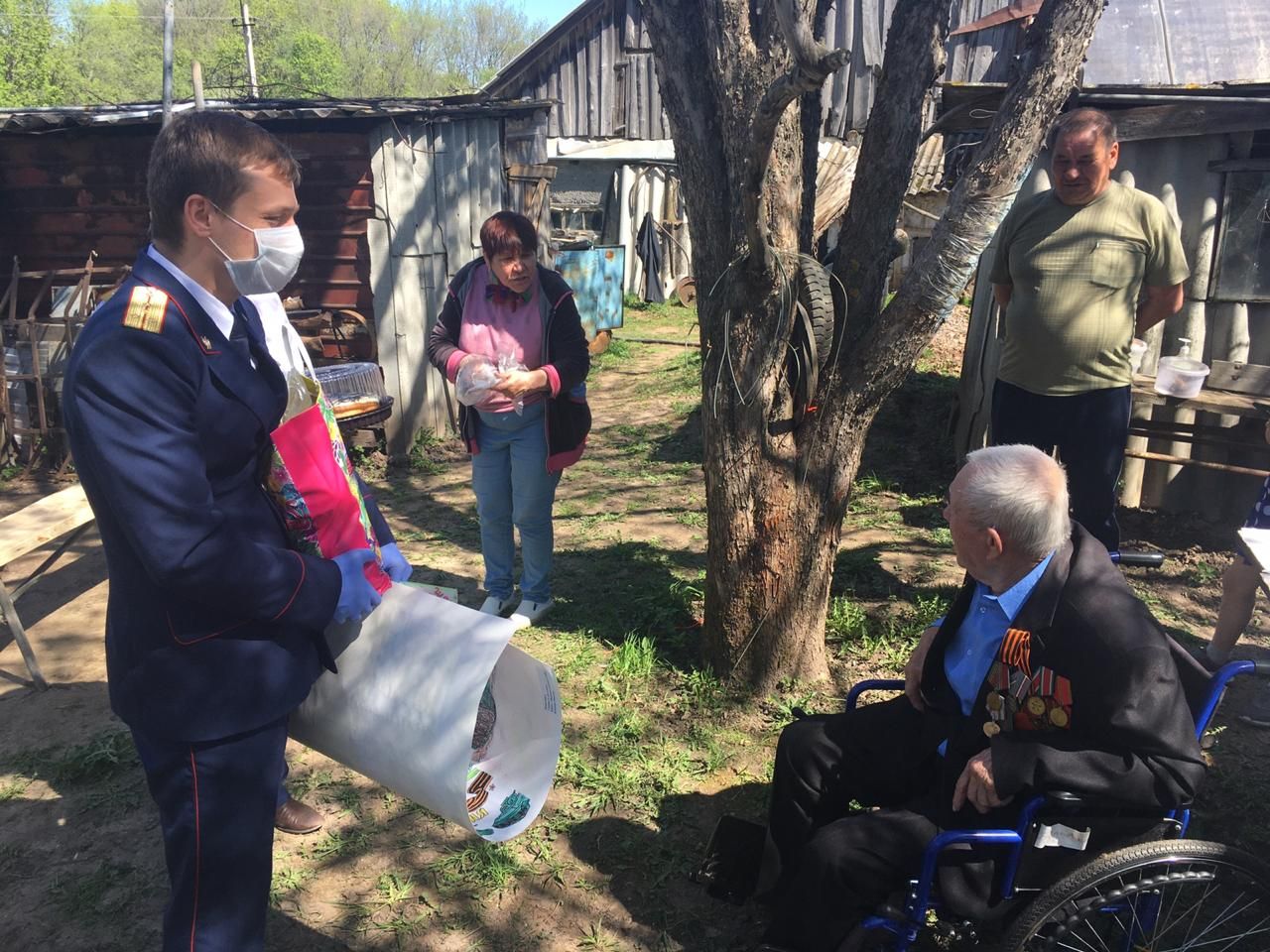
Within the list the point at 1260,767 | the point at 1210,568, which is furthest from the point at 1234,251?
the point at 1260,767

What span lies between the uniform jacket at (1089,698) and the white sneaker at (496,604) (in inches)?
107

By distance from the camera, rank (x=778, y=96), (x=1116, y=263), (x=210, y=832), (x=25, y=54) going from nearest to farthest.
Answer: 1. (x=210, y=832)
2. (x=778, y=96)
3. (x=1116, y=263)
4. (x=25, y=54)

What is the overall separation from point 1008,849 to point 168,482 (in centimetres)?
190

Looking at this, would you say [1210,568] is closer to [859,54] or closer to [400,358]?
[400,358]

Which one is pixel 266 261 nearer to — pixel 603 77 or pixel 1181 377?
pixel 1181 377

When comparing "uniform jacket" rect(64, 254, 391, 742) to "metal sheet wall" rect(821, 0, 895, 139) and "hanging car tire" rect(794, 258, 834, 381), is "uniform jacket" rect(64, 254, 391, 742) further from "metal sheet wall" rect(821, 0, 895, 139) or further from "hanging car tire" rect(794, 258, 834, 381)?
"metal sheet wall" rect(821, 0, 895, 139)

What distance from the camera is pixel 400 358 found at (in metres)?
7.89

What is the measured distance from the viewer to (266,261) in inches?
74.6

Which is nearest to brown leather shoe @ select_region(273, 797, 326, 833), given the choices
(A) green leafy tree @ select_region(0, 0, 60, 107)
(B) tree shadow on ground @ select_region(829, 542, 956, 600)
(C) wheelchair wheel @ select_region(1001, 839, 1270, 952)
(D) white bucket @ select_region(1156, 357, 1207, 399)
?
(C) wheelchair wheel @ select_region(1001, 839, 1270, 952)

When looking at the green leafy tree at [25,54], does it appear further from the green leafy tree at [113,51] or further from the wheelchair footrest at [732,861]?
the wheelchair footrest at [732,861]

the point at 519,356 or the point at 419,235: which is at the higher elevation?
the point at 419,235

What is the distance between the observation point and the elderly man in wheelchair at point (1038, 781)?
2008 mm

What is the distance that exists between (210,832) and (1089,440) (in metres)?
3.57

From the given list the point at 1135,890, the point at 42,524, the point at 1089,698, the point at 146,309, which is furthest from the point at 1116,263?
the point at 42,524
